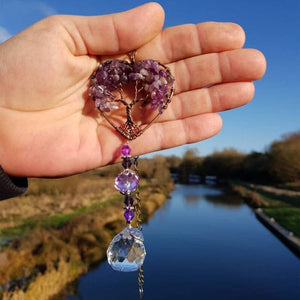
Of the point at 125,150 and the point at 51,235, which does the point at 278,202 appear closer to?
the point at 51,235

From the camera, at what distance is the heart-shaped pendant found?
174 cm

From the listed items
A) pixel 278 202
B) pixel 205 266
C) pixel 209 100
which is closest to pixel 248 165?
pixel 278 202

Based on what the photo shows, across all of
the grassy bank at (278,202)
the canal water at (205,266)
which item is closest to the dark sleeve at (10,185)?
the canal water at (205,266)

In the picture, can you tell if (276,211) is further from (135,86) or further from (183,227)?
(135,86)

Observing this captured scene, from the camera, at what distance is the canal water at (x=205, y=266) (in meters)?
8.76

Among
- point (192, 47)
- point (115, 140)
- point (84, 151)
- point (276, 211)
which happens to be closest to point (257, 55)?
point (192, 47)

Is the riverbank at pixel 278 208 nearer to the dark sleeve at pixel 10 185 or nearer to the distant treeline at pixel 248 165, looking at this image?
the distant treeline at pixel 248 165

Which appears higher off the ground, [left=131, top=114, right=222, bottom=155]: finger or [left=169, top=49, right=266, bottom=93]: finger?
[left=169, top=49, right=266, bottom=93]: finger

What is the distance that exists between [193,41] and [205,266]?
33.4 ft

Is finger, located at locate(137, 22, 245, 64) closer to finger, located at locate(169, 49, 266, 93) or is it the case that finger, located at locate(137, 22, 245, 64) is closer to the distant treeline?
finger, located at locate(169, 49, 266, 93)

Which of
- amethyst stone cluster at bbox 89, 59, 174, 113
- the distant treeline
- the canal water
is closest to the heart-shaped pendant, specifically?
amethyst stone cluster at bbox 89, 59, 174, 113

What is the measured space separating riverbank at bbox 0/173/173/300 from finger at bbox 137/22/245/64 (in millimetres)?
5912

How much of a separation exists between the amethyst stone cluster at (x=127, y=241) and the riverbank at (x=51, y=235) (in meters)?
5.26

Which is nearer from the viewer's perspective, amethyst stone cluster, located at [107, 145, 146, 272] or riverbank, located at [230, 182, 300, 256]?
amethyst stone cluster, located at [107, 145, 146, 272]
